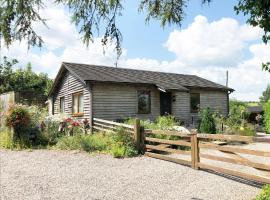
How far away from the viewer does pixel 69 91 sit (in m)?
21.8

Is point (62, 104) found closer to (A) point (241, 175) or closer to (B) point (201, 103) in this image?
(B) point (201, 103)

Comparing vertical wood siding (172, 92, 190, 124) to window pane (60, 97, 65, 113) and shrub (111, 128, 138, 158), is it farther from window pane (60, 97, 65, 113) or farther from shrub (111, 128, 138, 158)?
shrub (111, 128, 138, 158)

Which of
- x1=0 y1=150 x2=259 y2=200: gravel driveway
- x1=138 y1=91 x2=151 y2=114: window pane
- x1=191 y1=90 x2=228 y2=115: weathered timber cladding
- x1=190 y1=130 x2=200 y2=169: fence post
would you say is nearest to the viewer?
x1=0 y1=150 x2=259 y2=200: gravel driveway

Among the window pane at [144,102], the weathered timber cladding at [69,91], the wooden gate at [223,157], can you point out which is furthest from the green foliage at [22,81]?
the wooden gate at [223,157]

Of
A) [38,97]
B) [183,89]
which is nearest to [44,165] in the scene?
[183,89]

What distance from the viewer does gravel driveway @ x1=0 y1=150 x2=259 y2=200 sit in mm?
7066

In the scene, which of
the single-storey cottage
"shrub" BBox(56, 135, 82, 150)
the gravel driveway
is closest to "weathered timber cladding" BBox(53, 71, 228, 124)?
the single-storey cottage

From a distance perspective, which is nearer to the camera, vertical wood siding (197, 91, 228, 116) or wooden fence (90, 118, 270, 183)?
wooden fence (90, 118, 270, 183)

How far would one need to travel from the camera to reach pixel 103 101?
18.8 m

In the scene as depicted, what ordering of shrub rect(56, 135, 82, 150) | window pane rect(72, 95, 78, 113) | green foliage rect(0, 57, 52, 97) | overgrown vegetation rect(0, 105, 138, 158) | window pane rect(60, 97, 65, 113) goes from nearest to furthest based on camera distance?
overgrown vegetation rect(0, 105, 138, 158)
shrub rect(56, 135, 82, 150)
window pane rect(72, 95, 78, 113)
window pane rect(60, 97, 65, 113)
green foliage rect(0, 57, 52, 97)

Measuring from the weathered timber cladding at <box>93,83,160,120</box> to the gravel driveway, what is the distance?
734 centimetres

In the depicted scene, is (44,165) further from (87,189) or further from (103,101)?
(103,101)

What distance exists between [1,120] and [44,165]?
734cm

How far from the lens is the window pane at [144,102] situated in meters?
20.7
